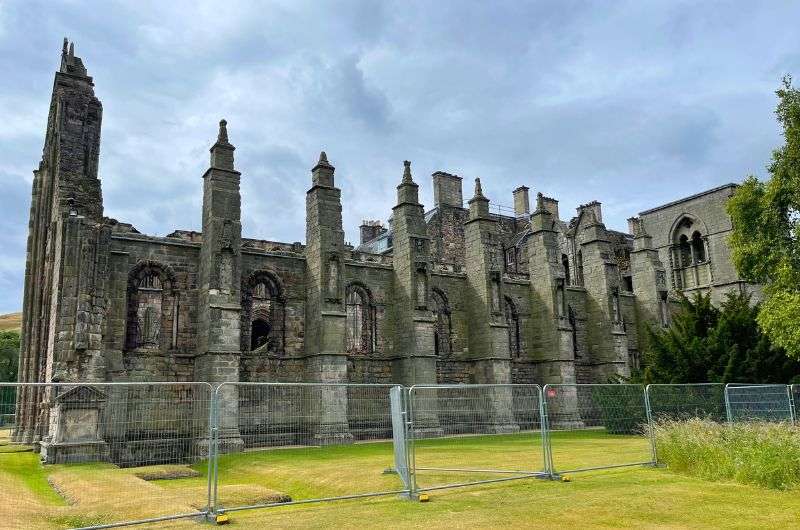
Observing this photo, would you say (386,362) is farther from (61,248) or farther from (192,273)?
(61,248)

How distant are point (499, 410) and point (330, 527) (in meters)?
7.72

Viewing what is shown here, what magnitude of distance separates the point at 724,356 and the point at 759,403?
5.06 m

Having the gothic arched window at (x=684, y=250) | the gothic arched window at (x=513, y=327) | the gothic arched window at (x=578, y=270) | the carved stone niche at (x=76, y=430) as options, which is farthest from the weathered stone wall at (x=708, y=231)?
the carved stone niche at (x=76, y=430)

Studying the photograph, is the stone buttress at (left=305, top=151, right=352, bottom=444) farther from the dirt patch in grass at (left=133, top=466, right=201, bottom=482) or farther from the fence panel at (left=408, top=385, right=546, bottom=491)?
the dirt patch in grass at (left=133, top=466, right=201, bottom=482)

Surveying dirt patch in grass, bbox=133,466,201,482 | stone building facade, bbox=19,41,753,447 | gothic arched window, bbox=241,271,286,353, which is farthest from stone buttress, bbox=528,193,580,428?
dirt patch in grass, bbox=133,466,201,482

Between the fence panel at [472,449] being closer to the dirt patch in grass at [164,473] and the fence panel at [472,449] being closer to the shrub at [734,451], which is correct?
the shrub at [734,451]

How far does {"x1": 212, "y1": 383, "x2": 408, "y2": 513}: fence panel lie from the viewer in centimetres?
1050

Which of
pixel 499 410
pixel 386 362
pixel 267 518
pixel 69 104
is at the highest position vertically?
pixel 69 104

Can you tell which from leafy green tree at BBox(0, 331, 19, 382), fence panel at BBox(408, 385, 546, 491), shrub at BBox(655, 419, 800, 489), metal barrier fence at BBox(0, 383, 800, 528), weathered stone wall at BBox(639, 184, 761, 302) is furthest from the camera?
leafy green tree at BBox(0, 331, 19, 382)

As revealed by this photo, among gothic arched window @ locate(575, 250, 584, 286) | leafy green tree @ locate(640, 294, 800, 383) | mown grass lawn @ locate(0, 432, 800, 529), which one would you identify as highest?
gothic arched window @ locate(575, 250, 584, 286)

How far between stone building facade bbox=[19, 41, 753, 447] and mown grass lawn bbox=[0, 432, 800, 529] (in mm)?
5552

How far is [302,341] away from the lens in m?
22.7

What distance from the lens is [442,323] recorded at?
87.5 feet

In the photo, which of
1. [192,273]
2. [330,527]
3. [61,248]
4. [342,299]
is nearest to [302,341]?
[342,299]
